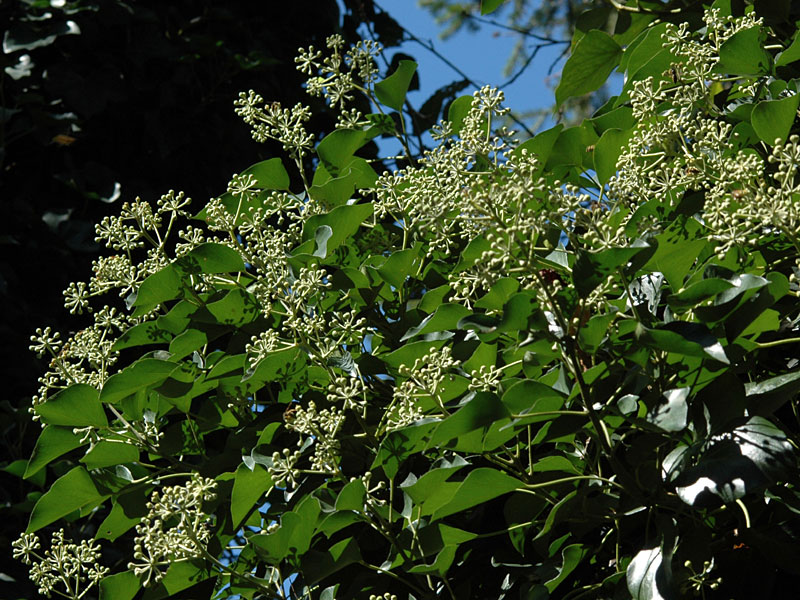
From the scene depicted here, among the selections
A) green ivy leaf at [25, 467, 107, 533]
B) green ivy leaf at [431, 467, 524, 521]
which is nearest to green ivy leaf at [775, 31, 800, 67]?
green ivy leaf at [431, 467, 524, 521]

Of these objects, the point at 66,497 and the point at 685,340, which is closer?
the point at 685,340

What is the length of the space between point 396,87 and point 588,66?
409mm

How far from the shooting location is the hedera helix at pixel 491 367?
1071 mm

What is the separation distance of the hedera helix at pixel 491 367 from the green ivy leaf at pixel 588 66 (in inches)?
0.7

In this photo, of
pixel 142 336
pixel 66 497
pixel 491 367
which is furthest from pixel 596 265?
pixel 66 497

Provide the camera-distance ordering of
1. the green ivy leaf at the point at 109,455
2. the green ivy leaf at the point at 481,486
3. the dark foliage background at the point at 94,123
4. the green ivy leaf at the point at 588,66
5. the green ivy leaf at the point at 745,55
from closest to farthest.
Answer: the green ivy leaf at the point at 481,486, the green ivy leaf at the point at 745,55, the green ivy leaf at the point at 109,455, the green ivy leaf at the point at 588,66, the dark foliage background at the point at 94,123

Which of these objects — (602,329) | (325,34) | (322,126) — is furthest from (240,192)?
(325,34)

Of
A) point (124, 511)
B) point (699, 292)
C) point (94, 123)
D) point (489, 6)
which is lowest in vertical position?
point (124, 511)

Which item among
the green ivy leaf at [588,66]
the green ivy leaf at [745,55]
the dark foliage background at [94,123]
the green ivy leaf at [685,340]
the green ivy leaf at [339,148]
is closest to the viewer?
the green ivy leaf at [685,340]

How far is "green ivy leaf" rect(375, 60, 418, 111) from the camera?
1.73m

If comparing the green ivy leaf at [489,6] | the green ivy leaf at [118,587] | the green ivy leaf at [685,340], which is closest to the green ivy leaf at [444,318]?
the green ivy leaf at [685,340]

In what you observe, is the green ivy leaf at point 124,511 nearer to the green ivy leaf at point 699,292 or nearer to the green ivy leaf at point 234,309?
the green ivy leaf at point 234,309

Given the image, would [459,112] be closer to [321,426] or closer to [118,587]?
[321,426]

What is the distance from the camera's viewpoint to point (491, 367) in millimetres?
1199
